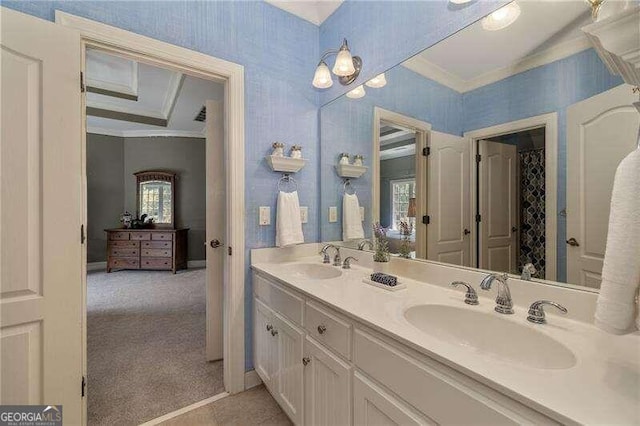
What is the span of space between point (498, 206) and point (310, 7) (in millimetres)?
1987

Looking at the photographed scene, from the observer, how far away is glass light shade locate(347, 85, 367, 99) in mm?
1916

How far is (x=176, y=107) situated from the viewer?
14.0 feet

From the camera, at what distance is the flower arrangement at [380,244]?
1589 mm

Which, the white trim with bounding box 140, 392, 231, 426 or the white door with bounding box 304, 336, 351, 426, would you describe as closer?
the white door with bounding box 304, 336, 351, 426

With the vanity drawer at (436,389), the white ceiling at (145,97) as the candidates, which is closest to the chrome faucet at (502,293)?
the vanity drawer at (436,389)

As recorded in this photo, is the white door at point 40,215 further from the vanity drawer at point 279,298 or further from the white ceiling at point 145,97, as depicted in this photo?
the white ceiling at point 145,97

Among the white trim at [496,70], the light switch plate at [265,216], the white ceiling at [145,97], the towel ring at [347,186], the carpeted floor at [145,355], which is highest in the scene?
the white ceiling at [145,97]

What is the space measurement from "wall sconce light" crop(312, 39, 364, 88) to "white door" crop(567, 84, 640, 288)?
121cm

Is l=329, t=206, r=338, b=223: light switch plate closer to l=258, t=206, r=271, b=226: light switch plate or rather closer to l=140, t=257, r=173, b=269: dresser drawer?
l=258, t=206, r=271, b=226: light switch plate

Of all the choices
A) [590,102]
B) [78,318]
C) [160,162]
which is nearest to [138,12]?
[78,318]

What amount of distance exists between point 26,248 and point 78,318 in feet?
1.33

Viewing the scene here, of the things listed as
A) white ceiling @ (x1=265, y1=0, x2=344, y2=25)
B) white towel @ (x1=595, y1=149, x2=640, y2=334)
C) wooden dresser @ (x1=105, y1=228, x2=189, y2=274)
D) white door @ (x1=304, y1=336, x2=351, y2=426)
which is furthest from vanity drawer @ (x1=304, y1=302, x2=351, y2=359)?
wooden dresser @ (x1=105, y1=228, x2=189, y2=274)

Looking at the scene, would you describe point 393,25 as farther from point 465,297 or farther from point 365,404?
point 365,404

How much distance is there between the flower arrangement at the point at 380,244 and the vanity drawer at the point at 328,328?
0.52 meters
